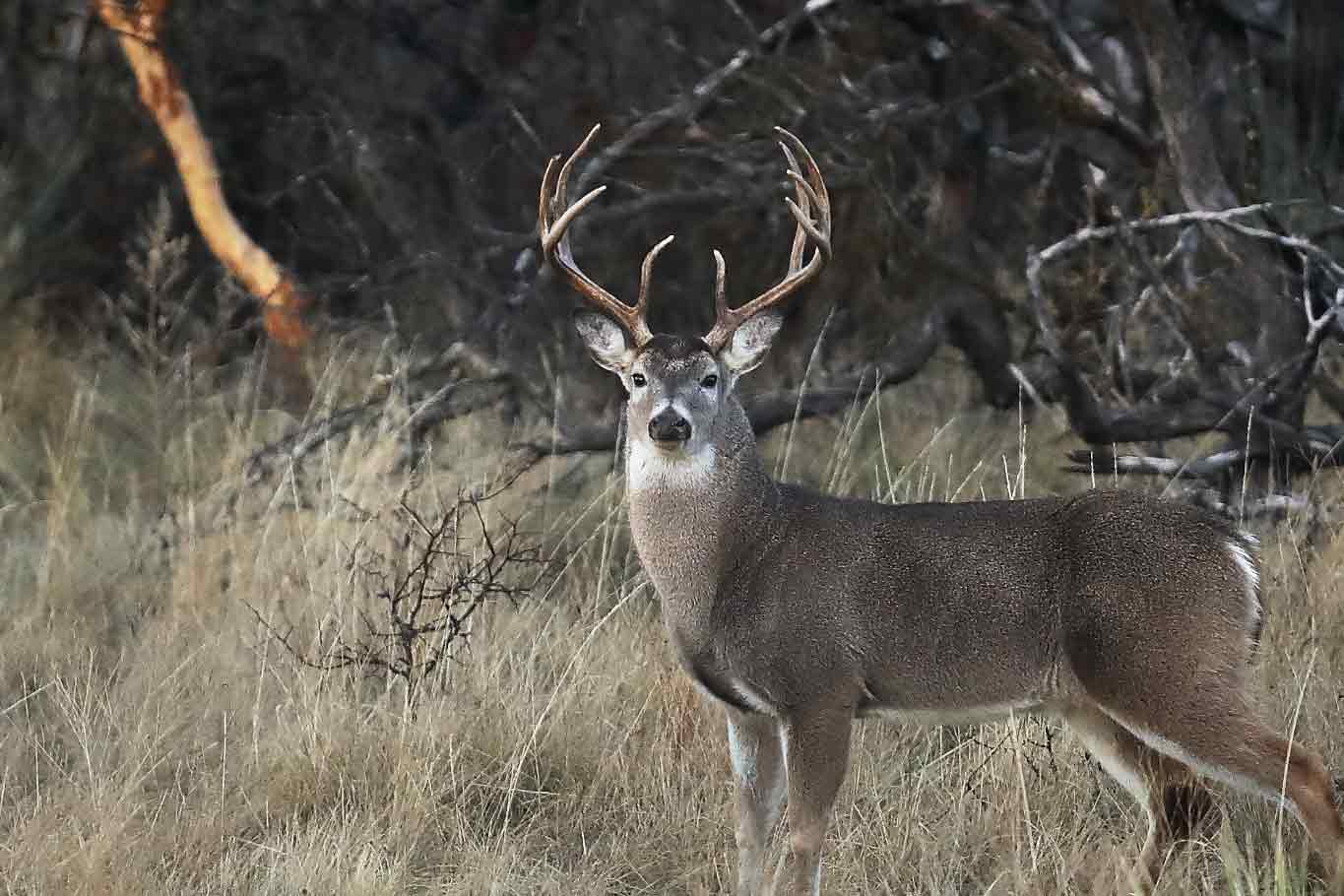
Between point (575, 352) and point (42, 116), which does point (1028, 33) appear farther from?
point (42, 116)

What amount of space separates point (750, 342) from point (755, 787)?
1.14 metres

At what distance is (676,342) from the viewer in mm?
4750

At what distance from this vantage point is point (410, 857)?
4508mm

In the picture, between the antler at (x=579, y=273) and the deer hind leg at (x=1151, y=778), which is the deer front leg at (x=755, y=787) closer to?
the deer hind leg at (x=1151, y=778)

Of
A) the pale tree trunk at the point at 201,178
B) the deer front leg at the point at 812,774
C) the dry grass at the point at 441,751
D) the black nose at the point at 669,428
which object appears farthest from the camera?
the pale tree trunk at the point at 201,178

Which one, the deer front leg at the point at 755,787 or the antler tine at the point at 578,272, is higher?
the antler tine at the point at 578,272

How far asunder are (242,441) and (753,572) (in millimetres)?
3775

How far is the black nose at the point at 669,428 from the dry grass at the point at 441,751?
0.92 meters

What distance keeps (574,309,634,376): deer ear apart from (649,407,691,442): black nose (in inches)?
16.9

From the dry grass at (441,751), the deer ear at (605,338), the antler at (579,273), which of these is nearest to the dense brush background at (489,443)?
the dry grass at (441,751)

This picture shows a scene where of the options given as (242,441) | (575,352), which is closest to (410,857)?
(242,441)

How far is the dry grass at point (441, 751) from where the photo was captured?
14.2 feet

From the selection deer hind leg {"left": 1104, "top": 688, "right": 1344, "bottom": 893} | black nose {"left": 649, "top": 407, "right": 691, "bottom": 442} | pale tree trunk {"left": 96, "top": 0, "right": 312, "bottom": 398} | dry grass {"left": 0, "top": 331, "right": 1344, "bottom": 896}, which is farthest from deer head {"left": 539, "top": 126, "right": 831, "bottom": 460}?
pale tree trunk {"left": 96, "top": 0, "right": 312, "bottom": 398}

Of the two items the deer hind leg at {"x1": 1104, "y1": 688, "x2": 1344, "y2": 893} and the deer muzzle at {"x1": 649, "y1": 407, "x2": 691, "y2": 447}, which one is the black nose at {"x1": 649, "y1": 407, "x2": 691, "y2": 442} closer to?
the deer muzzle at {"x1": 649, "y1": 407, "x2": 691, "y2": 447}
